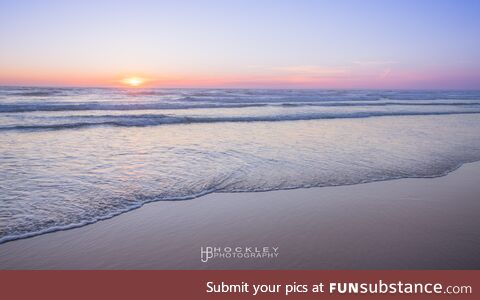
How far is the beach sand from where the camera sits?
4172mm

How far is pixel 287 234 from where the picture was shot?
4879mm

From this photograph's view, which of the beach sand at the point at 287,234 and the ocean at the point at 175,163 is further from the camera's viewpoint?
the ocean at the point at 175,163

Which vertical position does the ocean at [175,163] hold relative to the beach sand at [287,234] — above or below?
above

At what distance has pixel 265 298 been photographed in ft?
11.7

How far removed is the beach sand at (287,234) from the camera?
417cm

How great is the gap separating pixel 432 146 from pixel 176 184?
28.4 feet

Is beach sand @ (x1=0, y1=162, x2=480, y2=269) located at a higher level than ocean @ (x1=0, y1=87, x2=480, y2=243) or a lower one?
lower

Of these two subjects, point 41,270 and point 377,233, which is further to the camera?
point 377,233

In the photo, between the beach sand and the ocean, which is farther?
the ocean

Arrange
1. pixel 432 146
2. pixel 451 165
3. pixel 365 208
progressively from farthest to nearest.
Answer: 1. pixel 432 146
2. pixel 451 165
3. pixel 365 208

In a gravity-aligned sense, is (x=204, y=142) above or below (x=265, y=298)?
above

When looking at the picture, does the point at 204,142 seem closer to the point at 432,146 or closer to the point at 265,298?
the point at 432,146

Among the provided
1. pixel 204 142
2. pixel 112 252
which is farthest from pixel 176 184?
pixel 204 142

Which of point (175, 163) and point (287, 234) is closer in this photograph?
point (287, 234)
